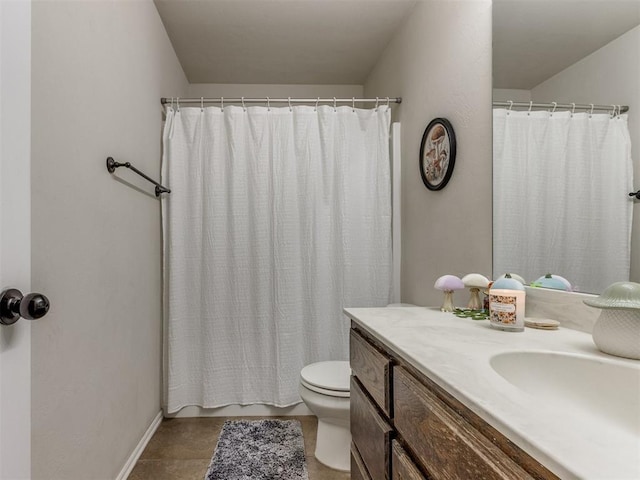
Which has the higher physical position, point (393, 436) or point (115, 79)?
point (115, 79)

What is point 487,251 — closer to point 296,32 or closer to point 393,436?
point 393,436

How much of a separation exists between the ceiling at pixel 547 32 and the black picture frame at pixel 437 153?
1.24 feet

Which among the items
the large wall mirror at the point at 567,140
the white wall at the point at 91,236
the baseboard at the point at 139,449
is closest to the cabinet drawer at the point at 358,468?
the large wall mirror at the point at 567,140

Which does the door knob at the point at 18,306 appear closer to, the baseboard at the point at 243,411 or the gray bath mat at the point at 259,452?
the gray bath mat at the point at 259,452

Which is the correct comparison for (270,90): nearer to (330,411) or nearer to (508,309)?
(330,411)

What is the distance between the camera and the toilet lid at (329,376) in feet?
5.64

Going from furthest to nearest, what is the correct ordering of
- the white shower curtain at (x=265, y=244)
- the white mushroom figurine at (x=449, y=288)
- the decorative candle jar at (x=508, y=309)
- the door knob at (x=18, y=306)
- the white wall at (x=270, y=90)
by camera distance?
the white wall at (x=270, y=90)
the white shower curtain at (x=265, y=244)
the white mushroom figurine at (x=449, y=288)
the decorative candle jar at (x=508, y=309)
the door knob at (x=18, y=306)

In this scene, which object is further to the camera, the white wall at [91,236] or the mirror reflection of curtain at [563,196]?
the white wall at [91,236]

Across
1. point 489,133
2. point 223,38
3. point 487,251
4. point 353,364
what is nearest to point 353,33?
point 223,38

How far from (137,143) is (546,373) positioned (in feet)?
6.26

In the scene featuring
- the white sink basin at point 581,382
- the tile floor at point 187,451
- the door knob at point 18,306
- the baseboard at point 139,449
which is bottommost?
the tile floor at point 187,451

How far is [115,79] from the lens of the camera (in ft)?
5.17

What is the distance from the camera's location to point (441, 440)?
2.11 feet

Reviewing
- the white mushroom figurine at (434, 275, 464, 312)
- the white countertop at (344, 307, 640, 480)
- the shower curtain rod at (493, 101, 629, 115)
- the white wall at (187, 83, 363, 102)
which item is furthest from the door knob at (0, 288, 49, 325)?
the white wall at (187, 83, 363, 102)
